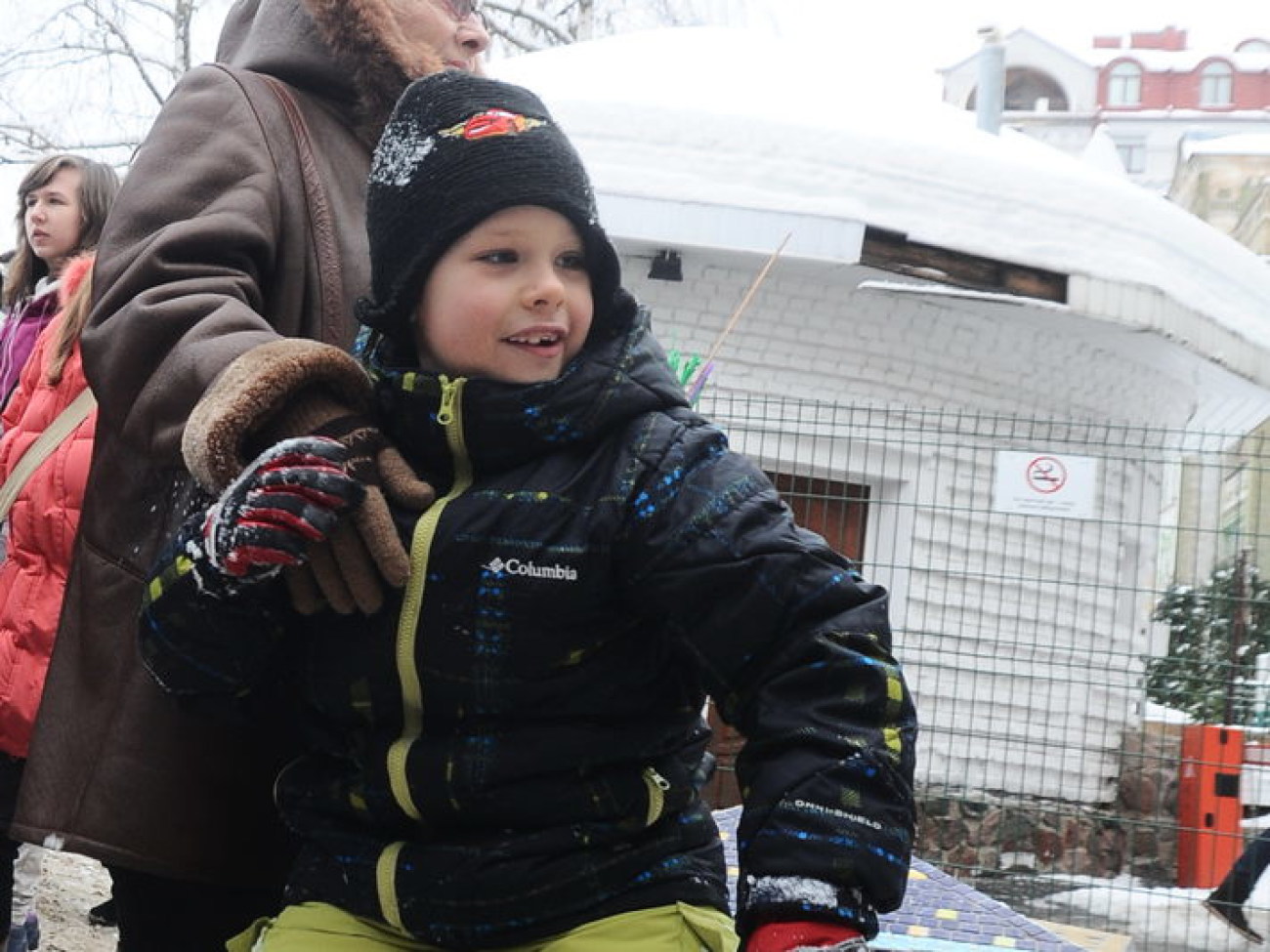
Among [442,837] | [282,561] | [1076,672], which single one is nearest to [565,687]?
[442,837]

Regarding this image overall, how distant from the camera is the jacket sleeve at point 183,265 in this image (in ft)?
6.53

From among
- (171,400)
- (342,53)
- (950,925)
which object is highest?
(342,53)

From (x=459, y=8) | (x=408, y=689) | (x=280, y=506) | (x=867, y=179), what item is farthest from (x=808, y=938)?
(x=867, y=179)

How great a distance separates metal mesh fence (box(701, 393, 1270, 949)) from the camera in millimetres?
7910

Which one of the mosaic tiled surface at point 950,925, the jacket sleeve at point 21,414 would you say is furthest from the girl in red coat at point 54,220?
the mosaic tiled surface at point 950,925

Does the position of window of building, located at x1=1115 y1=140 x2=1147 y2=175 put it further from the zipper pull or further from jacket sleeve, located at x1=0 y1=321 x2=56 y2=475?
the zipper pull

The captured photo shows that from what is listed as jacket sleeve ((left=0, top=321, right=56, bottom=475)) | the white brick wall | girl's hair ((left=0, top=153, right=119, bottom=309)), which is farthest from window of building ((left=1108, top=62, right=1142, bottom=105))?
jacket sleeve ((left=0, top=321, right=56, bottom=475))

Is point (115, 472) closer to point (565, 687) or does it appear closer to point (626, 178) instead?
point (565, 687)

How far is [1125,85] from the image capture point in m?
66.3

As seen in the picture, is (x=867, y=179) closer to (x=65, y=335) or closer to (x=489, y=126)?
(x=65, y=335)

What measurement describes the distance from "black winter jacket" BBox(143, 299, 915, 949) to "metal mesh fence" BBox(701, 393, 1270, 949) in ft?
19.1

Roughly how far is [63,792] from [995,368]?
8005 mm

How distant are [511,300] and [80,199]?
3103 millimetres

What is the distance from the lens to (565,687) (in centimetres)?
190
